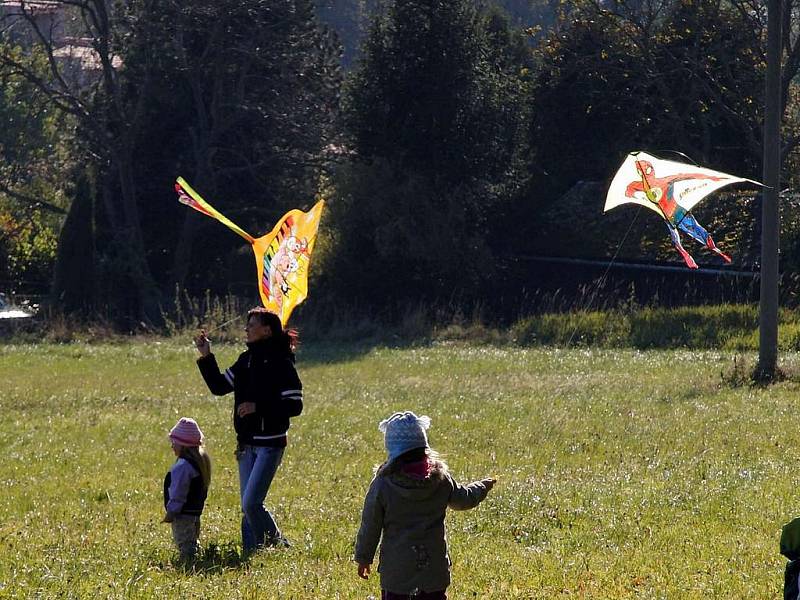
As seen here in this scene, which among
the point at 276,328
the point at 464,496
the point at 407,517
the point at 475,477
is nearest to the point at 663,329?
the point at 475,477

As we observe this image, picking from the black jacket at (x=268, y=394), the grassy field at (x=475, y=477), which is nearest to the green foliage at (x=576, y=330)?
A: the grassy field at (x=475, y=477)

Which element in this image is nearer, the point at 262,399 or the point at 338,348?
the point at 262,399

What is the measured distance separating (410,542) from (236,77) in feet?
110

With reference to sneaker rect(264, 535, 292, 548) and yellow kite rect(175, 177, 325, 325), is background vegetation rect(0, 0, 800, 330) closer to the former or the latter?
yellow kite rect(175, 177, 325, 325)

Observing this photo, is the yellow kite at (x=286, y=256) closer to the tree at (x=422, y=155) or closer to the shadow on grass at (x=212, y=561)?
the shadow on grass at (x=212, y=561)

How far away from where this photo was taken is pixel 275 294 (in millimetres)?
9805

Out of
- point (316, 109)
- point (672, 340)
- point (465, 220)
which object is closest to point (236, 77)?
point (316, 109)

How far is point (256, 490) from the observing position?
887cm

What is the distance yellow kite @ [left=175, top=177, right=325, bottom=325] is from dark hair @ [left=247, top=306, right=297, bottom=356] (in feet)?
2.49

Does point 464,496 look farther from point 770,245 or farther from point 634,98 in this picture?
point 634,98

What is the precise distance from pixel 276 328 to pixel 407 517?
287 cm

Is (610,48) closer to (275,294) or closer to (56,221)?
(56,221)

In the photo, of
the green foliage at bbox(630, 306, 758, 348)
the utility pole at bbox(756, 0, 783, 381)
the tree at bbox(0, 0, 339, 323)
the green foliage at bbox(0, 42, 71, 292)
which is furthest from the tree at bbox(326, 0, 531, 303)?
the utility pole at bbox(756, 0, 783, 381)

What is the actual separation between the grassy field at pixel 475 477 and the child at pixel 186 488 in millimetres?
200
